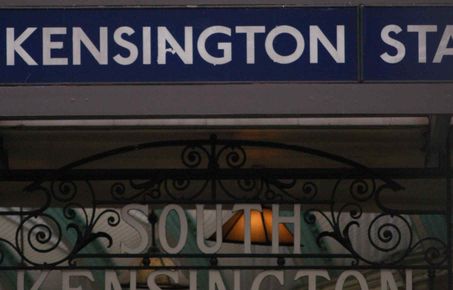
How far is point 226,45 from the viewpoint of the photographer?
5.49 m

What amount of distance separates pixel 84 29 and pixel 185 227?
1.51m

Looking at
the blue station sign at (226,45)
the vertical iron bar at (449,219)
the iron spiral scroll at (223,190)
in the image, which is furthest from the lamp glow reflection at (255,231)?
the blue station sign at (226,45)

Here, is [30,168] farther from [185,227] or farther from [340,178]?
[340,178]

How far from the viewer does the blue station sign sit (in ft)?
18.0

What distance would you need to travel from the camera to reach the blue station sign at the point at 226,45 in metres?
5.50

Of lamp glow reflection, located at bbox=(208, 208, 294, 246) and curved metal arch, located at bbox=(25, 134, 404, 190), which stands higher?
curved metal arch, located at bbox=(25, 134, 404, 190)

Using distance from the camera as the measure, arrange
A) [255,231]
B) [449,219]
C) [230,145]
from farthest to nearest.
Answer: [255,231] < [230,145] < [449,219]

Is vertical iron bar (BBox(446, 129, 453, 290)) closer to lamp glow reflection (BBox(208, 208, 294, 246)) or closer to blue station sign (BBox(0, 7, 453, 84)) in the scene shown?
lamp glow reflection (BBox(208, 208, 294, 246))

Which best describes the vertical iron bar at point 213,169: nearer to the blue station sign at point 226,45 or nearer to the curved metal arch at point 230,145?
the curved metal arch at point 230,145

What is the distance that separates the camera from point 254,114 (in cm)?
547

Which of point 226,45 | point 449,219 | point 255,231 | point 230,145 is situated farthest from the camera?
point 255,231

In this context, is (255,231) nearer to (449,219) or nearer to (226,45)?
(449,219)

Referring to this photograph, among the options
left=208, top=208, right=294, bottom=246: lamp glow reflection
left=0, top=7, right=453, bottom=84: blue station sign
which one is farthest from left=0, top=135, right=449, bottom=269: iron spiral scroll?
left=0, top=7, right=453, bottom=84: blue station sign

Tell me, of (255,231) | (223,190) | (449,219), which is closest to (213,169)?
(223,190)
